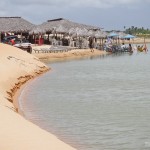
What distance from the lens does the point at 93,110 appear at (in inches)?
563

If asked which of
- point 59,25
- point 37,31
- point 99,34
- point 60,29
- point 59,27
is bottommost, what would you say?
point 99,34

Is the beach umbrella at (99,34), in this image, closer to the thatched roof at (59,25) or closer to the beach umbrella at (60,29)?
the thatched roof at (59,25)

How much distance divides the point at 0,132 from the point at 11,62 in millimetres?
17230

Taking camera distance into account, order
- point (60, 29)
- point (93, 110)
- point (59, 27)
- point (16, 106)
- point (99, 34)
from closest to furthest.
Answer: point (93, 110)
point (16, 106)
point (60, 29)
point (59, 27)
point (99, 34)

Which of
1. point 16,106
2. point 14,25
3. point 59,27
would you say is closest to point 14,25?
point 14,25

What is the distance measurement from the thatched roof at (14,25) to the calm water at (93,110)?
1069 inches

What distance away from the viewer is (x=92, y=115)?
13.5m

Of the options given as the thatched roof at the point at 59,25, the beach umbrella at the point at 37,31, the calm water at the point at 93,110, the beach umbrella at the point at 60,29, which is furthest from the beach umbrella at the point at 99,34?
the calm water at the point at 93,110

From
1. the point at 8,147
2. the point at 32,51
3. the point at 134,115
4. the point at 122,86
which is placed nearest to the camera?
the point at 8,147

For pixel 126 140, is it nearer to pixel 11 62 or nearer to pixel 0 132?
pixel 0 132

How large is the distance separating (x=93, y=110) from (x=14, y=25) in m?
37.5

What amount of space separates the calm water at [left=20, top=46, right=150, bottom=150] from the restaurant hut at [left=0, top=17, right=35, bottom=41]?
27.0 metres

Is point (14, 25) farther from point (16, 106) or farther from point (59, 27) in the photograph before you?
point (16, 106)

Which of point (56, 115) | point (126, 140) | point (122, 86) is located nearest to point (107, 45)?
point (122, 86)
